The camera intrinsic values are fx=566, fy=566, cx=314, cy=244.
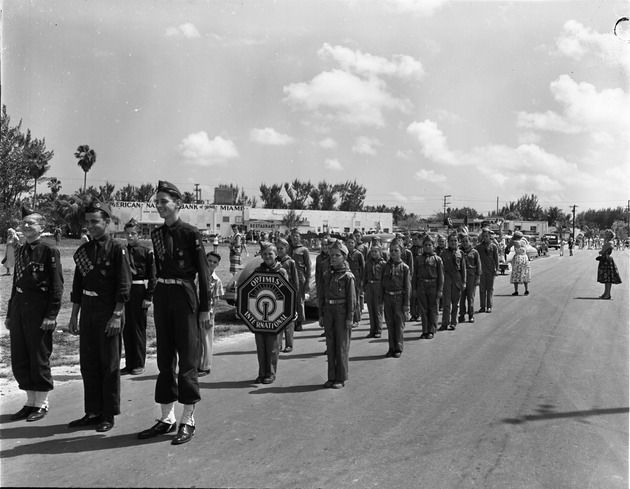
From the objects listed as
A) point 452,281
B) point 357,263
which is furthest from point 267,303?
point 452,281

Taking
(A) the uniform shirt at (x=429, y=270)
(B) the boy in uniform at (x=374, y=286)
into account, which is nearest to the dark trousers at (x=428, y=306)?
(A) the uniform shirt at (x=429, y=270)

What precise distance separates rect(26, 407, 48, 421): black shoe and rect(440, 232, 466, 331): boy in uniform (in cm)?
794

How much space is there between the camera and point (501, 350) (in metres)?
9.37

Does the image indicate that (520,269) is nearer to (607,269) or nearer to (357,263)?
(607,269)

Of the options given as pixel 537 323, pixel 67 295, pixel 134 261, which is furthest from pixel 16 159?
pixel 537 323

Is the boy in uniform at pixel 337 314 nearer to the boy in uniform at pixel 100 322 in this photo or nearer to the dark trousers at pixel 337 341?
the dark trousers at pixel 337 341

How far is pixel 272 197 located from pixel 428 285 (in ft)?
303

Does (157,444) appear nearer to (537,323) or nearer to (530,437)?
(530,437)

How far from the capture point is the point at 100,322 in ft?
17.4

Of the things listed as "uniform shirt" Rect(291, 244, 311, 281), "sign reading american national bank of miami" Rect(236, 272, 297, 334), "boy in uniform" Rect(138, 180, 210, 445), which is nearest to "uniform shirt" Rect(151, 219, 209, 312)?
"boy in uniform" Rect(138, 180, 210, 445)

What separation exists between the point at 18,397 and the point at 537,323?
32.9 feet

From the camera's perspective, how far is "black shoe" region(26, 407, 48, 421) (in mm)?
5482

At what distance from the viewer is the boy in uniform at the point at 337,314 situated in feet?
23.1

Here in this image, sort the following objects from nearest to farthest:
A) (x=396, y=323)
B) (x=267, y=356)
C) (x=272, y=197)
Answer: (x=267, y=356) < (x=396, y=323) < (x=272, y=197)
